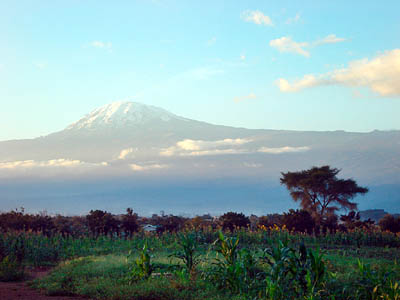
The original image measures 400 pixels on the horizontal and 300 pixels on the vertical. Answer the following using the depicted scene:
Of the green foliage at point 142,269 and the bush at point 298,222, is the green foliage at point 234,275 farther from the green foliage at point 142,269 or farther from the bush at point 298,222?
the bush at point 298,222

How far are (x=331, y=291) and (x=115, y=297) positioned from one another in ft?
13.0

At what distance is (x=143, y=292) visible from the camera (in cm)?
842

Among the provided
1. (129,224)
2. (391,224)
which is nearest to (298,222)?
(391,224)

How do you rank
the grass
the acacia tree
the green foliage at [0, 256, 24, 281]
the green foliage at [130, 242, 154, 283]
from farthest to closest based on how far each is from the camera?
the acacia tree < the green foliage at [0, 256, 24, 281] < the green foliage at [130, 242, 154, 283] < the grass

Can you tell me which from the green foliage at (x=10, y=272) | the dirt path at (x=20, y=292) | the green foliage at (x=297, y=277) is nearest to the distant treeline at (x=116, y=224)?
the green foliage at (x=10, y=272)

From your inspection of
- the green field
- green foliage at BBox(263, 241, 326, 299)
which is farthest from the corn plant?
green foliage at BBox(263, 241, 326, 299)

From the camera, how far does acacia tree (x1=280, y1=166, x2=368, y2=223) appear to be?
30703mm

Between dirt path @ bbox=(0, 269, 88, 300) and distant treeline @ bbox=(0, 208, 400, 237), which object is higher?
distant treeline @ bbox=(0, 208, 400, 237)

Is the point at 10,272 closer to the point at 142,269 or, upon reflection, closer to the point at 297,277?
the point at 142,269

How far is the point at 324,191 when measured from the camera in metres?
31.1

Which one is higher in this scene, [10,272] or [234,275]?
[234,275]

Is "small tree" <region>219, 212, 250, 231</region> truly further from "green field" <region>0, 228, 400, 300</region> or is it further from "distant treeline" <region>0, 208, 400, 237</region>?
"green field" <region>0, 228, 400, 300</region>

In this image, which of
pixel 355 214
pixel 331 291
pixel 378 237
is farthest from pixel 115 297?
pixel 355 214

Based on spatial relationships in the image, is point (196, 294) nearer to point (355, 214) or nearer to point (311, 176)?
point (355, 214)
